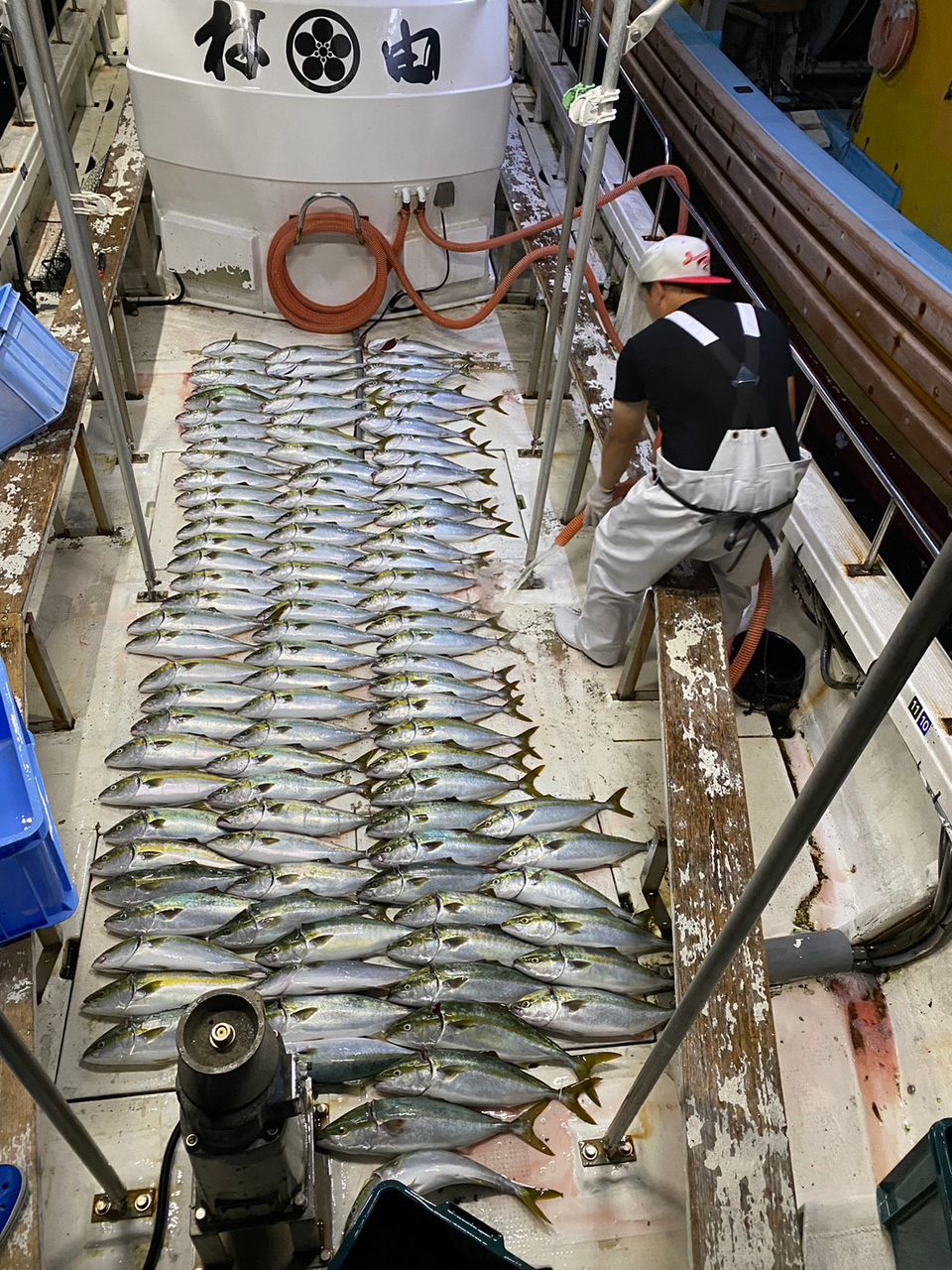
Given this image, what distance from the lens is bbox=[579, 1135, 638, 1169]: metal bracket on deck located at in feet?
8.19

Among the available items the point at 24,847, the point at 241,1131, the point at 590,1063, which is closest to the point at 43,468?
the point at 24,847

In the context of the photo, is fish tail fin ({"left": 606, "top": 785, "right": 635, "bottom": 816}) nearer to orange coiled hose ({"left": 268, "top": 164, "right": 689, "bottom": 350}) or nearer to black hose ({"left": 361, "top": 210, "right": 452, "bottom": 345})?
orange coiled hose ({"left": 268, "top": 164, "right": 689, "bottom": 350})

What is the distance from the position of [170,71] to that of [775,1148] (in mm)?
5129

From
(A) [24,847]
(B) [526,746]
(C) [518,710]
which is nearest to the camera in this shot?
(A) [24,847]

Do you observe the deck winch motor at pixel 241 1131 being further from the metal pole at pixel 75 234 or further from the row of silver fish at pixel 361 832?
the metal pole at pixel 75 234

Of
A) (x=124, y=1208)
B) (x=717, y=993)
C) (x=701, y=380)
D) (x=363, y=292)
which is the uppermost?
(x=701, y=380)

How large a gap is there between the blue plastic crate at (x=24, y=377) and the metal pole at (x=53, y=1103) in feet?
8.75

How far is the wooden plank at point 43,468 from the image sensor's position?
3.22m

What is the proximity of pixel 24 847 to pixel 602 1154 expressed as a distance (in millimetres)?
1707

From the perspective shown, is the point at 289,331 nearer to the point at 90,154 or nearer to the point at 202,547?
the point at 202,547

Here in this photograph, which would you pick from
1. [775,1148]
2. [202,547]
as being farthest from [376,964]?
[202,547]

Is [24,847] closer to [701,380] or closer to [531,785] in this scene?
[531,785]

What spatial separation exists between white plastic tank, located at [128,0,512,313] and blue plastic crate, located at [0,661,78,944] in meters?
3.33

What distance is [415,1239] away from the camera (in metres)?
1.87
